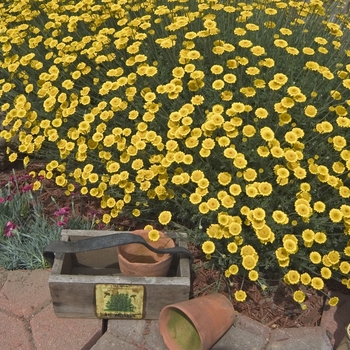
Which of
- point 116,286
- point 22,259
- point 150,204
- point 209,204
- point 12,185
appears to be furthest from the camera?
point 12,185

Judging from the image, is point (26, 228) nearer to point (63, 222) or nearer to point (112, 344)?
point (63, 222)

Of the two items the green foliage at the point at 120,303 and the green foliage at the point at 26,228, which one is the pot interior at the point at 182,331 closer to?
the green foliage at the point at 120,303

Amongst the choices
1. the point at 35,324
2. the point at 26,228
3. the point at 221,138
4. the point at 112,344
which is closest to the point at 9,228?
the point at 26,228

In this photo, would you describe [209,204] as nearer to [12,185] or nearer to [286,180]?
[286,180]

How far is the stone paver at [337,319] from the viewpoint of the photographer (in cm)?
262

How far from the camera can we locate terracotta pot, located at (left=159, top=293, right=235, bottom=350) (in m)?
2.36

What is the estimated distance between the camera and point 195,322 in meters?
2.32

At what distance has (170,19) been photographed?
3742 millimetres

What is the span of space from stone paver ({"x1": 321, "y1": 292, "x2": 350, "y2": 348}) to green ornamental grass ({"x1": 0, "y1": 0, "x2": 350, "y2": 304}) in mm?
159

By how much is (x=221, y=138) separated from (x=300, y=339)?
121cm

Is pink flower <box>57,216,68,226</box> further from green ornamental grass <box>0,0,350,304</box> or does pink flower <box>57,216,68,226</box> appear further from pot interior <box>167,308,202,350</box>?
pot interior <box>167,308,202,350</box>

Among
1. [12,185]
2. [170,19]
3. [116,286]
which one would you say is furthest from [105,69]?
[116,286]

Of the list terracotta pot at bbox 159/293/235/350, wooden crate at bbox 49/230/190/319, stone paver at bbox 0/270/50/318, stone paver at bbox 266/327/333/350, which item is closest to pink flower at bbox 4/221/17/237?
stone paver at bbox 0/270/50/318

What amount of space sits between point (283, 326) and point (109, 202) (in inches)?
51.1
